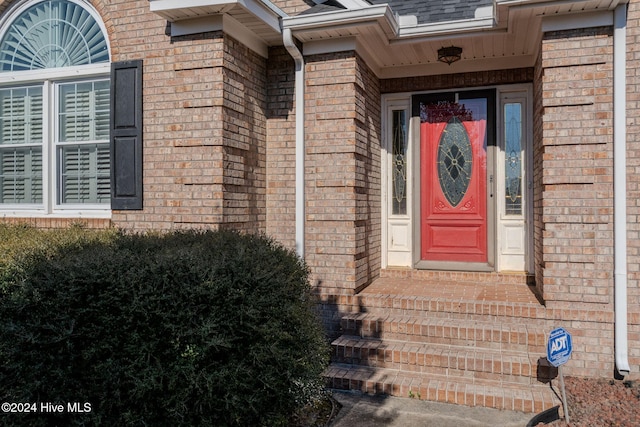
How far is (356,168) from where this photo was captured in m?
5.79

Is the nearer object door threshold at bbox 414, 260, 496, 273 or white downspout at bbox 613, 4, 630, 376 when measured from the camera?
white downspout at bbox 613, 4, 630, 376

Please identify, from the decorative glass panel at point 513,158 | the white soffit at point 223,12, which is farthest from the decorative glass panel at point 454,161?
the white soffit at point 223,12

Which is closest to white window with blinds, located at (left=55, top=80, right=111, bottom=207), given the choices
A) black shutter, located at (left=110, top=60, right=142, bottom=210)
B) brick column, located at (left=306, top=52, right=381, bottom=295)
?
black shutter, located at (left=110, top=60, right=142, bottom=210)

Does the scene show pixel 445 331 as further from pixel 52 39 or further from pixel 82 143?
pixel 52 39

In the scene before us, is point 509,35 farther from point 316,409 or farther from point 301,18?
point 316,409

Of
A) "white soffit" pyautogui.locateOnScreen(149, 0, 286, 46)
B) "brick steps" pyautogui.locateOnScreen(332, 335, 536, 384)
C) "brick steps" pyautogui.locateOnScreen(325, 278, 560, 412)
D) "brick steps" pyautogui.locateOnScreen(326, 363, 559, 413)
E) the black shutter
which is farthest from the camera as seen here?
the black shutter

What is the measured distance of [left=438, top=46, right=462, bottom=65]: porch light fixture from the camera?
6059 millimetres

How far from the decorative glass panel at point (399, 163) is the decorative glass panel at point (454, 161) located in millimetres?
500

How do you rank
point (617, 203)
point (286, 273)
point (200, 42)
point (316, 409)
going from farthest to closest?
point (200, 42) → point (617, 203) → point (316, 409) → point (286, 273)

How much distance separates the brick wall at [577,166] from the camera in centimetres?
479

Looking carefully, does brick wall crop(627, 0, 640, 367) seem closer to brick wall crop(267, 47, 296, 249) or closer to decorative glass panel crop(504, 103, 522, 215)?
decorative glass panel crop(504, 103, 522, 215)

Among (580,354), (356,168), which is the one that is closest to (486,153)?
(356,168)

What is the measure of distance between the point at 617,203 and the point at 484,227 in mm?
2049

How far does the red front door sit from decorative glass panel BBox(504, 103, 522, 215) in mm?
278
